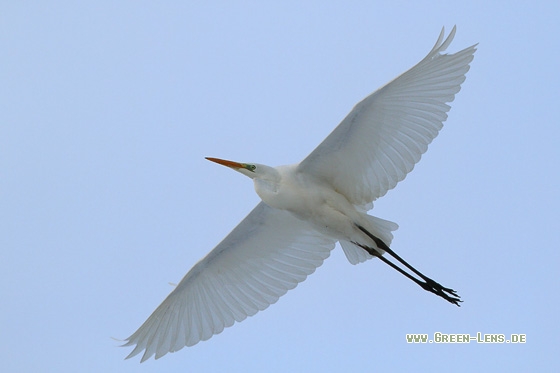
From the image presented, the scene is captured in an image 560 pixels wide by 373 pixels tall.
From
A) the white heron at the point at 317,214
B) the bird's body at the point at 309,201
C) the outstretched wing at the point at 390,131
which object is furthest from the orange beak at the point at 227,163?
the outstretched wing at the point at 390,131

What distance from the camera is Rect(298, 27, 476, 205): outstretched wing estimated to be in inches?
372

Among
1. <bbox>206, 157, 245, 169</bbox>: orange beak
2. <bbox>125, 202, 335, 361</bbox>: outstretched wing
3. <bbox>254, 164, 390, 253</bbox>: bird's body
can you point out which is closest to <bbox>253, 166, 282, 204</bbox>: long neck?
<bbox>254, 164, 390, 253</bbox>: bird's body

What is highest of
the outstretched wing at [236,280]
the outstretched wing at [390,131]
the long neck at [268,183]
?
the outstretched wing at [390,131]

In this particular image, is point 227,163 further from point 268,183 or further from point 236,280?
point 236,280

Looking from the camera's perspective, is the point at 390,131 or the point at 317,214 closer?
the point at 390,131

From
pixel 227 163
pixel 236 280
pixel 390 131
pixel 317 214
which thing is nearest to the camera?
pixel 390 131

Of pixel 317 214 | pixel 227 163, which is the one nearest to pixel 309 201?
pixel 317 214

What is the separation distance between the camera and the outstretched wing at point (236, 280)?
1059 centimetres

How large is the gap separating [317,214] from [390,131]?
113 centimetres

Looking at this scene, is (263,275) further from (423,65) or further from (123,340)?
(423,65)

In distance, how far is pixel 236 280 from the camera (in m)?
10.8

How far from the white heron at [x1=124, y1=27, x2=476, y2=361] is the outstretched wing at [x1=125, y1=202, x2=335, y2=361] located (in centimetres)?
1

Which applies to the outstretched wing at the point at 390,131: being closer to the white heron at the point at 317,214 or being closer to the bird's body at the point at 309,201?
the white heron at the point at 317,214

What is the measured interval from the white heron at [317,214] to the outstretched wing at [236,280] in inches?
0.4
